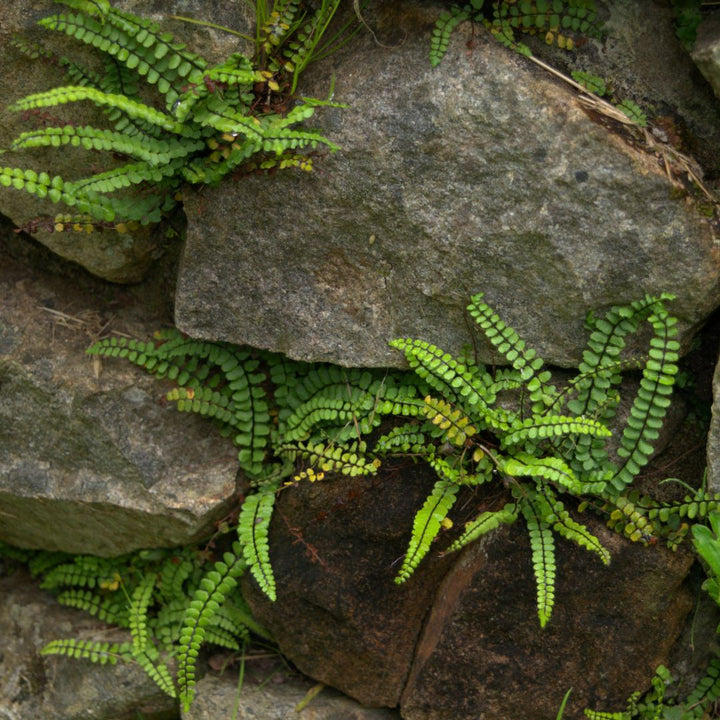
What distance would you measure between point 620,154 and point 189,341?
7.56 ft

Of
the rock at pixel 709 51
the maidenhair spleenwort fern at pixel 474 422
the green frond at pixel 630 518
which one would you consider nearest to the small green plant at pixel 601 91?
the rock at pixel 709 51

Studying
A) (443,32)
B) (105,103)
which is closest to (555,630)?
(443,32)

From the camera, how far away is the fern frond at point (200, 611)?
3.96m

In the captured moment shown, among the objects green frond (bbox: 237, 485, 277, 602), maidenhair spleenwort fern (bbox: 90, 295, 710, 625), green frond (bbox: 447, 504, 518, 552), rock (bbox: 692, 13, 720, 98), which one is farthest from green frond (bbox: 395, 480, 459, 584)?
rock (bbox: 692, 13, 720, 98)

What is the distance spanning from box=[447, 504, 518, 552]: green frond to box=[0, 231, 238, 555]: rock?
1267mm

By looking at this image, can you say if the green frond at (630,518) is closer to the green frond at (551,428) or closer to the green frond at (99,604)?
the green frond at (551,428)

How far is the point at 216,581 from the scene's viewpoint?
406 cm

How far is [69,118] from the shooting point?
12.5ft

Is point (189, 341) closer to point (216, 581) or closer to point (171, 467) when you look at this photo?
point (171, 467)

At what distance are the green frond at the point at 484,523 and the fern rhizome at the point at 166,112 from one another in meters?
1.84

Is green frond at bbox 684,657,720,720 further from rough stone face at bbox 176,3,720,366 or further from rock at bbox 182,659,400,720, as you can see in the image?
rough stone face at bbox 176,3,720,366

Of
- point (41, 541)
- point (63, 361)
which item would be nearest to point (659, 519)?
point (63, 361)

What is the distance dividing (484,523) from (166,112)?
7.99ft

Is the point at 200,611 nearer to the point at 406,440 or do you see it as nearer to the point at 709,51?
the point at 406,440
